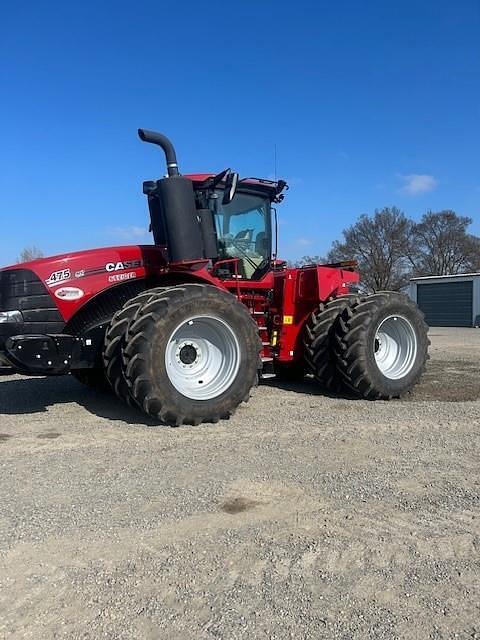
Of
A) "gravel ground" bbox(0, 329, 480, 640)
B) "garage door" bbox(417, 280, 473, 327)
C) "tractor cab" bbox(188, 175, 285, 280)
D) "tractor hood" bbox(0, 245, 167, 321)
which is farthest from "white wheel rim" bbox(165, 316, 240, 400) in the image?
"garage door" bbox(417, 280, 473, 327)

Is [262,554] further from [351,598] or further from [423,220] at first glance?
[423,220]

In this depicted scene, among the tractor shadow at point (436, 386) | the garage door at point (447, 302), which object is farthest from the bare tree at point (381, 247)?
the tractor shadow at point (436, 386)

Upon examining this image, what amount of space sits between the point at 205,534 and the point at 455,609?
139cm

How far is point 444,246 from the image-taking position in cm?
5222

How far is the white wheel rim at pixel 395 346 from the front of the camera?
7.67 metres

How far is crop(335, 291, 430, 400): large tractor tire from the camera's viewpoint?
6.95m

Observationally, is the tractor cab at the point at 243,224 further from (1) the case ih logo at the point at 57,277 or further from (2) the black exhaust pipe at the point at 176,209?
(1) the case ih logo at the point at 57,277

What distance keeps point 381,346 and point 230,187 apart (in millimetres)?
3035

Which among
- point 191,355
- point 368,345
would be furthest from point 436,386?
point 191,355

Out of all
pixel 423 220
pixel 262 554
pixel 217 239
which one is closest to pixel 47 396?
pixel 217 239

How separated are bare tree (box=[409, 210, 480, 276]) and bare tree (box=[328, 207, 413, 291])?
4.43 feet

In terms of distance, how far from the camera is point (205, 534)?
3338 millimetres

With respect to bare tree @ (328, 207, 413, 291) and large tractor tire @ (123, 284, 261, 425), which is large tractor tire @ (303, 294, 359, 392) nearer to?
large tractor tire @ (123, 284, 261, 425)

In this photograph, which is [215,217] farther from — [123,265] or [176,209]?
[123,265]
